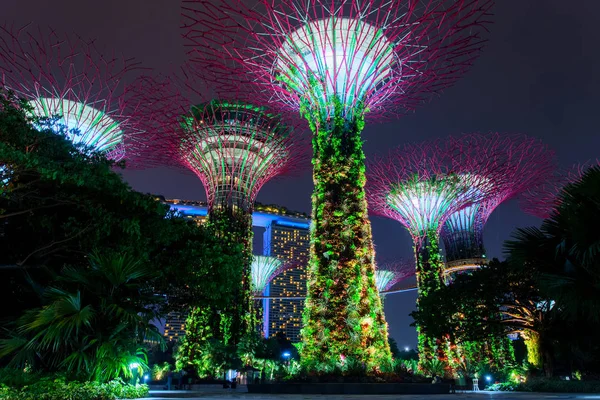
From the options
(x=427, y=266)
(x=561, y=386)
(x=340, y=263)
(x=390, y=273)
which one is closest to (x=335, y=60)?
(x=340, y=263)

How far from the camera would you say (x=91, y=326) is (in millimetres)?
11000

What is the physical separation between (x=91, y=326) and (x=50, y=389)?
149 centimetres

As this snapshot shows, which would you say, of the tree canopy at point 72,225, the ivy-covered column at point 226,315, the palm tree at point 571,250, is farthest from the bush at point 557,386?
the ivy-covered column at point 226,315

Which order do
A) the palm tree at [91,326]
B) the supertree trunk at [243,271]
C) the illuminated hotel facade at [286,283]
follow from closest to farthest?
the palm tree at [91,326] < the supertree trunk at [243,271] < the illuminated hotel facade at [286,283]

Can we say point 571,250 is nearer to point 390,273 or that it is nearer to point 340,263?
point 340,263

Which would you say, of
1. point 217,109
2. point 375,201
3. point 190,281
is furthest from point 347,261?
point 375,201

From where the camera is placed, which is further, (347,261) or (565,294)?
(347,261)

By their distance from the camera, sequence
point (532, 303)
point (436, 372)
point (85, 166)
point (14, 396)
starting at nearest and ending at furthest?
point (14, 396), point (85, 166), point (436, 372), point (532, 303)

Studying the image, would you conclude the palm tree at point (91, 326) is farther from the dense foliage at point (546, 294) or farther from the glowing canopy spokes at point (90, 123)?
the glowing canopy spokes at point (90, 123)

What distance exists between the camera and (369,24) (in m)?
17.1

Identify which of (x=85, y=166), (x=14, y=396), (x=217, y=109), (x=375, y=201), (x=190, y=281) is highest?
(x=217, y=109)

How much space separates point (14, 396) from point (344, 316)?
8.54 metres

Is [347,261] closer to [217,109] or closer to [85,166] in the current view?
[85,166]

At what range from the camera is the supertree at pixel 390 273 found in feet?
171
